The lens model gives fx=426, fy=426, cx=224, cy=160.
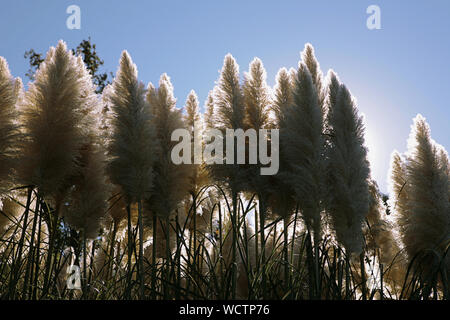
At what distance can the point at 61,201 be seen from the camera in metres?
3.21

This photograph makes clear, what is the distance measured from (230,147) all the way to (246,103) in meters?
0.42

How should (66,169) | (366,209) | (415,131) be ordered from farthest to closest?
(415,131) → (66,169) → (366,209)

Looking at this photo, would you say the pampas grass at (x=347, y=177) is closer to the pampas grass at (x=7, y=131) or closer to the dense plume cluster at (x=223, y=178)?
the dense plume cluster at (x=223, y=178)

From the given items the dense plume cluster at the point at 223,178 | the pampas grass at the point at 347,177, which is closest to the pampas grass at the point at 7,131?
the dense plume cluster at the point at 223,178

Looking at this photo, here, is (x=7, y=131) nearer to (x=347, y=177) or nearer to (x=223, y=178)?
(x=223, y=178)

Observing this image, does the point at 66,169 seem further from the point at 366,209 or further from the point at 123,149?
the point at 366,209

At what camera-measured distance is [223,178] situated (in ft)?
10.5

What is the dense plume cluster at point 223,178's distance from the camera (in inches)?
113

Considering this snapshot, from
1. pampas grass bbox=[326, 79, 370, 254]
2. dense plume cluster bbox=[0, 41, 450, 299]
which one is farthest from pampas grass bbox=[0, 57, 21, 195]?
pampas grass bbox=[326, 79, 370, 254]

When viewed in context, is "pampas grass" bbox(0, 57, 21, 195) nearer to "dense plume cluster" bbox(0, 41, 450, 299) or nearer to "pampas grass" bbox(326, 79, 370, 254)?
"dense plume cluster" bbox(0, 41, 450, 299)

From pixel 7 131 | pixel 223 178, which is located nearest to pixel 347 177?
pixel 223 178

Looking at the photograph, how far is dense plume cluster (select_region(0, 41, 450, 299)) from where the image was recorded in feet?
9.40
